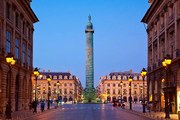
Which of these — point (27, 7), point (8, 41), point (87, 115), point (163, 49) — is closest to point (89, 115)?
point (87, 115)

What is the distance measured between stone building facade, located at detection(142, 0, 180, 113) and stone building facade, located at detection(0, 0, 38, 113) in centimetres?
2298

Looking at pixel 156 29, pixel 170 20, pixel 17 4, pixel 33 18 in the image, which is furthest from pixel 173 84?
pixel 33 18

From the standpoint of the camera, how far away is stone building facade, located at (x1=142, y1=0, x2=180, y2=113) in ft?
190

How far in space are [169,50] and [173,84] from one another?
6182 millimetres

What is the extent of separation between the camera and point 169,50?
64188mm

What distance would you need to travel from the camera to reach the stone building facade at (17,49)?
2352 inches

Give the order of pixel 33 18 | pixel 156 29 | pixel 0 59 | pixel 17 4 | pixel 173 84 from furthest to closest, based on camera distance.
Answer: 1. pixel 33 18
2. pixel 156 29
3. pixel 17 4
4. pixel 173 84
5. pixel 0 59

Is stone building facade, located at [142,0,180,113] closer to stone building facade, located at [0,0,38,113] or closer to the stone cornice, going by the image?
stone building facade, located at [0,0,38,113]

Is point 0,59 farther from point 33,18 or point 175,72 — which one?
point 33,18

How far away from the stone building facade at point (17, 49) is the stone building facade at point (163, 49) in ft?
75.4


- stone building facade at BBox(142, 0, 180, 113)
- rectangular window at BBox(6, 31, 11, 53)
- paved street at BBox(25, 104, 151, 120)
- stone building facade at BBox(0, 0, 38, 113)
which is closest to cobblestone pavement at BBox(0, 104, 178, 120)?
paved street at BBox(25, 104, 151, 120)

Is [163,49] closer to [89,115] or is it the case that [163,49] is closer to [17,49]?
[89,115]

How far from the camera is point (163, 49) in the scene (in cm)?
6994

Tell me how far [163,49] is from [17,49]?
84.1 ft
